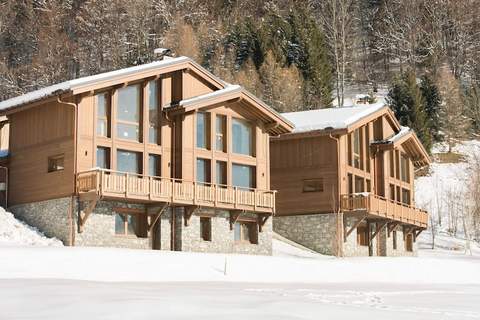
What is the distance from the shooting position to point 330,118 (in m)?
42.1

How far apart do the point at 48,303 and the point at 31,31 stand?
69503 millimetres

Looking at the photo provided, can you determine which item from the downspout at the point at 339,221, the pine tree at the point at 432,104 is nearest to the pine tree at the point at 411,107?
the pine tree at the point at 432,104

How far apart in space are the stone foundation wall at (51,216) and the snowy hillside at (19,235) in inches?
11.7

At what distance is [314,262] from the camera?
3188 cm

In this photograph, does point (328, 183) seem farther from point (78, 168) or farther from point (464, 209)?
point (464, 209)

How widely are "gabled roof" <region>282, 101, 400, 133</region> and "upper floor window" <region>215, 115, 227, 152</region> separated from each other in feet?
19.1

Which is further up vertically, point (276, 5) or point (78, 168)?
point (276, 5)

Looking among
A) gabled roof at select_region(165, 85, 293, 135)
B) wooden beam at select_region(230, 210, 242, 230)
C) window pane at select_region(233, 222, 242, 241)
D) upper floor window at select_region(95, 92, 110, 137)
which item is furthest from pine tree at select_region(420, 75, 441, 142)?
upper floor window at select_region(95, 92, 110, 137)

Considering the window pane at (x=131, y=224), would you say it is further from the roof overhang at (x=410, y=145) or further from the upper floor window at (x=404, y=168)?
the upper floor window at (x=404, y=168)

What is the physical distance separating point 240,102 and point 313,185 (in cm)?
699

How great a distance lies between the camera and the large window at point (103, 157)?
3136 cm

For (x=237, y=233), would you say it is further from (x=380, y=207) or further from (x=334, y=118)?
(x=334, y=118)

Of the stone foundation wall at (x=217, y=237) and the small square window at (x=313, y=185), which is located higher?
the small square window at (x=313, y=185)

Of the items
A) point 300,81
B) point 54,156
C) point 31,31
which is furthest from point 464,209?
point 31,31
